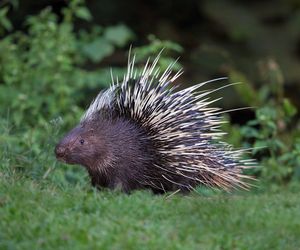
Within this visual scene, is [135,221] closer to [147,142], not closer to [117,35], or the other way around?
[147,142]

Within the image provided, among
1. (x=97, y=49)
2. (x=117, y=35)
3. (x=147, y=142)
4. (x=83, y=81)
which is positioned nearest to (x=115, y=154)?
(x=147, y=142)

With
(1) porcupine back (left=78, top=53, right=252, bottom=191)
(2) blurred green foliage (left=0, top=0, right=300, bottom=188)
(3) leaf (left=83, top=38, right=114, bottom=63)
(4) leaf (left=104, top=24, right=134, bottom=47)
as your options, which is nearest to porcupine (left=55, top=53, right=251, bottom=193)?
(1) porcupine back (left=78, top=53, right=252, bottom=191)

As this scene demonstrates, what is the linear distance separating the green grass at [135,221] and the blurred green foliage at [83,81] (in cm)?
123

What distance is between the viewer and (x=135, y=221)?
6.81 m

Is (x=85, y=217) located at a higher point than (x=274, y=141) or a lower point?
higher

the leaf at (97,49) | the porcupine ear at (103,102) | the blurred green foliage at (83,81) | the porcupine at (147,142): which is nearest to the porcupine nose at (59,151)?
the porcupine at (147,142)

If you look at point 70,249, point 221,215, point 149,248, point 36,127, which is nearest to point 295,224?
point 221,215

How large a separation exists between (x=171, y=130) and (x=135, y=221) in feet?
6.96

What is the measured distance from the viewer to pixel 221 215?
7.28 m

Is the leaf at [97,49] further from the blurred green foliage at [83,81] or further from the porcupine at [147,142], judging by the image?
the porcupine at [147,142]

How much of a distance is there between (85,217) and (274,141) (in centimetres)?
461

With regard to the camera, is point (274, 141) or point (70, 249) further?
point (274, 141)

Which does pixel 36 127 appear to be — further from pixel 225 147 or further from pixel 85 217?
pixel 85 217

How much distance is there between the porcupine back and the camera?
8.84 meters
